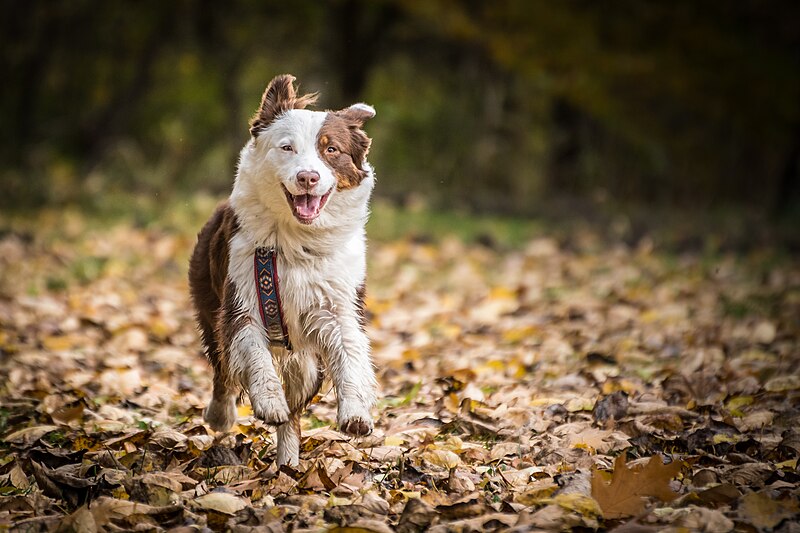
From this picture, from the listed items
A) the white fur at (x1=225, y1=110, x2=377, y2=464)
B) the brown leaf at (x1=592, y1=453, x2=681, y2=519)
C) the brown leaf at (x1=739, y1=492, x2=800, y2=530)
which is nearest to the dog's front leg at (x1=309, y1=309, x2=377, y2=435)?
the white fur at (x1=225, y1=110, x2=377, y2=464)

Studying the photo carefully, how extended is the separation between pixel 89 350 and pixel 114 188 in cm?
821

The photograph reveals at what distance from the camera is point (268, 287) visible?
388 centimetres

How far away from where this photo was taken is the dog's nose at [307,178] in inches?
146

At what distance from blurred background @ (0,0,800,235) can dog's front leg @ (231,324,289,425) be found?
30.9 feet

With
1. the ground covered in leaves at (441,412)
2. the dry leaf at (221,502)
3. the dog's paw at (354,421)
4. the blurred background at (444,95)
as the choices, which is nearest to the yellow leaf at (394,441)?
the ground covered in leaves at (441,412)

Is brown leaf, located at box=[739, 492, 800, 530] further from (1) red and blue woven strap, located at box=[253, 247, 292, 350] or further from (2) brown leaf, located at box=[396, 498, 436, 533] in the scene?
(1) red and blue woven strap, located at box=[253, 247, 292, 350]

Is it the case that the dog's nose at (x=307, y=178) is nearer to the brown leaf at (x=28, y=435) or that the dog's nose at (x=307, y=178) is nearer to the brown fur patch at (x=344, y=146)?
the brown fur patch at (x=344, y=146)

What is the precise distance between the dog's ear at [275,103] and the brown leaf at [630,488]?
6.66 feet

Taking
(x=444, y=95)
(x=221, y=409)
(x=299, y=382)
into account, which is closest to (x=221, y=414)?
(x=221, y=409)

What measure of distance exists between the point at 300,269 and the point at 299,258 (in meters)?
0.05

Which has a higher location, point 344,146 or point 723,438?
point 344,146

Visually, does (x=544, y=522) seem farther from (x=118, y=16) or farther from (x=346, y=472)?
(x=118, y=16)

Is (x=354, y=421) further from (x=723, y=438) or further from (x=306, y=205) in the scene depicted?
(x=723, y=438)

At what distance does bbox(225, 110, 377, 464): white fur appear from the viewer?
381cm
